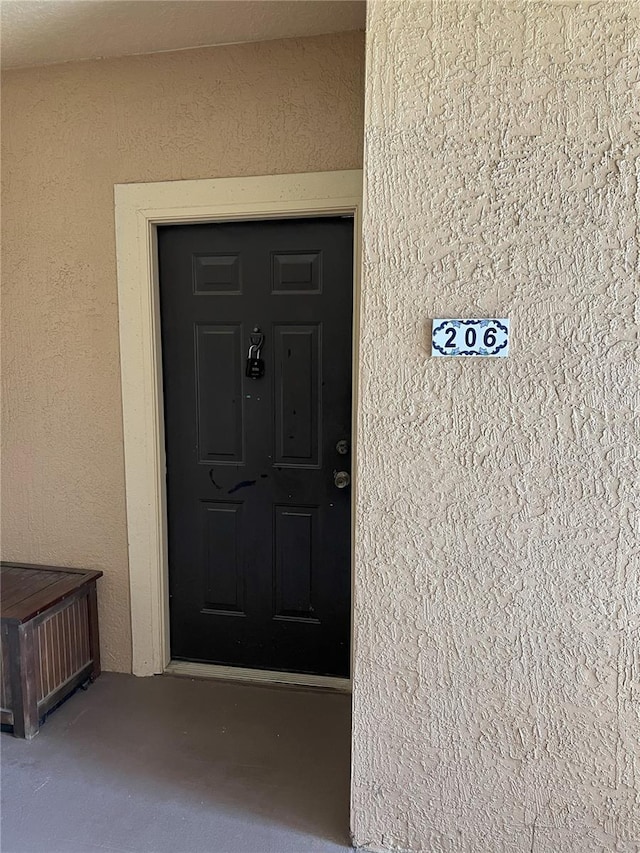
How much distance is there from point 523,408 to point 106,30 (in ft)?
6.40

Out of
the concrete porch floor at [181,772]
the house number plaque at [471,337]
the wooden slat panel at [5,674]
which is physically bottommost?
the concrete porch floor at [181,772]

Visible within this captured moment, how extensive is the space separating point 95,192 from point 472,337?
1725 millimetres

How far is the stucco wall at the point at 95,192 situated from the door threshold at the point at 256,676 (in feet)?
0.86

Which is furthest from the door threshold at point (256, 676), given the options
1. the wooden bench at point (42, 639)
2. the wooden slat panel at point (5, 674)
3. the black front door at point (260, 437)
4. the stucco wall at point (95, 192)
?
the wooden slat panel at point (5, 674)

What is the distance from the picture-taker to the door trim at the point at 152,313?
205 centimetres

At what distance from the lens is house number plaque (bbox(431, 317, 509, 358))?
1338 millimetres

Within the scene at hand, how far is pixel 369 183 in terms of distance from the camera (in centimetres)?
137

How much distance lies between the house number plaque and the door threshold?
1606mm

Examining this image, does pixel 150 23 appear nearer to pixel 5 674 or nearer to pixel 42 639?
pixel 42 639

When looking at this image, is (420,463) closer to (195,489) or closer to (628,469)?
(628,469)

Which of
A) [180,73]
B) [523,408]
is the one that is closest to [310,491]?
[523,408]

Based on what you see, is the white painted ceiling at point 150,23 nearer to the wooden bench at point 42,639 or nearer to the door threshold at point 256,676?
the wooden bench at point 42,639

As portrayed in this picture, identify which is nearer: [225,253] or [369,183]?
[369,183]

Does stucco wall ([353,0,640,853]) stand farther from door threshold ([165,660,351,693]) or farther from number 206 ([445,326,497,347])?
door threshold ([165,660,351,693])
